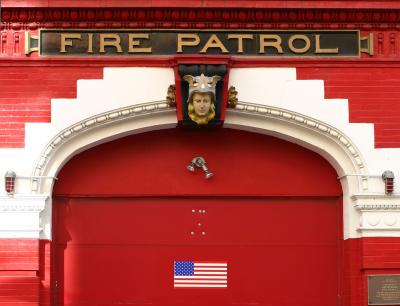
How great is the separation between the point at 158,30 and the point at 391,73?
10.0 ft

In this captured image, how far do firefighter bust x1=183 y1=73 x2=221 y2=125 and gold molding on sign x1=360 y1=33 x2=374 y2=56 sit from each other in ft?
6.30

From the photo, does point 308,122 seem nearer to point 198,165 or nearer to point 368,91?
point 368,91

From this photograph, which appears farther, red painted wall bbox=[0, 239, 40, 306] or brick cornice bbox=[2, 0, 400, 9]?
brick cornice bbox=[2, 0, 400, 9]

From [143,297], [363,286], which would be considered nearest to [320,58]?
[363,286]

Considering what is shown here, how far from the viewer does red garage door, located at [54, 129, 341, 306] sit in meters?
13.0

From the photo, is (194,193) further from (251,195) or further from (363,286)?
(363,286)

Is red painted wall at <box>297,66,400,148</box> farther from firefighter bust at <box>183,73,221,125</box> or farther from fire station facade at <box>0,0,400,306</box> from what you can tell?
firefighter bust at <box>183,73,221,125</box>

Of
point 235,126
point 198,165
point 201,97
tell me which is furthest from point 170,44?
point 198,165

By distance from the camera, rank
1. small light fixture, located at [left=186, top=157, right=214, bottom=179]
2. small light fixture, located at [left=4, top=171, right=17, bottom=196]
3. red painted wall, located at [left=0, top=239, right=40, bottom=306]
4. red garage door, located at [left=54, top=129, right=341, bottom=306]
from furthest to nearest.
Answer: small light fixture, located at [left=186, top=157, right=214, bottom=179] → red garage door, located at [left=54, top=129, right=341, bottom=306] → small light fixture, located at [left=4, top=171, right=17, bottom=196] → red painted wall, located at [left=0, top=239, right=40, bottom=306]

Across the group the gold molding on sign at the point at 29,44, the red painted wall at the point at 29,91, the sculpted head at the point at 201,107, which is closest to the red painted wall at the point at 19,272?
the red painted wall at the point at 29,91

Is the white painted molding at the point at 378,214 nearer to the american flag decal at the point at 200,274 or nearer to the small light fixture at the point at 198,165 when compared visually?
the american flag decal at the point at 200,274

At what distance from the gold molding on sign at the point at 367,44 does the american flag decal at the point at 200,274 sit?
10.8 ft

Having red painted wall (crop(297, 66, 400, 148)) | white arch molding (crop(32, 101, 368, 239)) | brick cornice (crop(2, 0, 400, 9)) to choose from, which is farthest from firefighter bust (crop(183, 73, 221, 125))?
red painted wall (crop(297, 66, 400, 148))

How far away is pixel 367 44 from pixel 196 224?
3.21 m
